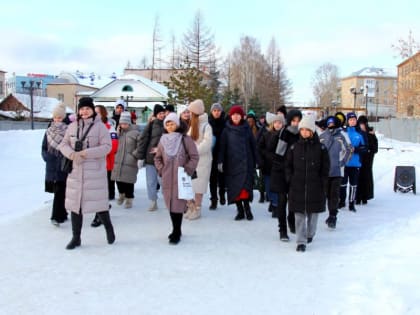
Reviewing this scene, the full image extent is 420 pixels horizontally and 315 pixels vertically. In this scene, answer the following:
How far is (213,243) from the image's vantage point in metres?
6.40

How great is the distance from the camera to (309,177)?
6.02m

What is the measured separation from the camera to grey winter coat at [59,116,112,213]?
19.2 ft

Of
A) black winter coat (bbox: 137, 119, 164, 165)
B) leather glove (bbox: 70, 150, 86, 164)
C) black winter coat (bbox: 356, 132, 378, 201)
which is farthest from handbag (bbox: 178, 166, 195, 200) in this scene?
black winter coat (bbox: 356, 132, 378, 201)

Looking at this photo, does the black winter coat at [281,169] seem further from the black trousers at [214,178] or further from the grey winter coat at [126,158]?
the grey winter coat at [126,158]

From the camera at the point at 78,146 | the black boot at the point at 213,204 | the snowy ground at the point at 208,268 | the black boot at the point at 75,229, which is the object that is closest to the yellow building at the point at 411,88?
the snowy ground at the point at 208,268

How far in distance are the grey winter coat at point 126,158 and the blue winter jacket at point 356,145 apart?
392 centimetres

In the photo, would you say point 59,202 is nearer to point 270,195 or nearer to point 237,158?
point 237,158

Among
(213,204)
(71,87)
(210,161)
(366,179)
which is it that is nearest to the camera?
(210,161)

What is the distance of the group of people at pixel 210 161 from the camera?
5953mm

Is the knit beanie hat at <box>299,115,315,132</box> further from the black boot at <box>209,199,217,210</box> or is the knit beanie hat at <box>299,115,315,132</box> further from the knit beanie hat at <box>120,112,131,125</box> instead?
the knit beanie hat at <box>120,112,131,125</box>

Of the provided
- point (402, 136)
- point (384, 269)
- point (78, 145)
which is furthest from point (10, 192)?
point (402, 136)

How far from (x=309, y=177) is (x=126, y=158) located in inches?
147

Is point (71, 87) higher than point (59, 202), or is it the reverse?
point (71, 87)

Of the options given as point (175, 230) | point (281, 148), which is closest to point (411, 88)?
point (281, 148)
